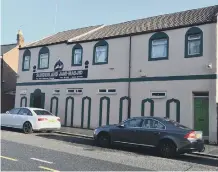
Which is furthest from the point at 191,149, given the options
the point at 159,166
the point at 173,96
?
the point at 173,96

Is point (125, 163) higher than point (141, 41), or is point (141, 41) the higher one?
point (141, 41)

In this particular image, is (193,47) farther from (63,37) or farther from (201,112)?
(63,37)

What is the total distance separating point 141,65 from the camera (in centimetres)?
1852

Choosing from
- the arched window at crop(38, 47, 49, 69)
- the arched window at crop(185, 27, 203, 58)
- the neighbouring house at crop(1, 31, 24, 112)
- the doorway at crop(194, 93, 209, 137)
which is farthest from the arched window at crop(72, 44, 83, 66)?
the neighbouring house at crop(1, 31, 24, 112)

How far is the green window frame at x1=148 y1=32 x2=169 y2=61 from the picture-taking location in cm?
1761

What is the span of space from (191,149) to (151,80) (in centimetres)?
739

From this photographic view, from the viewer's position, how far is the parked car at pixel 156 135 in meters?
11.1

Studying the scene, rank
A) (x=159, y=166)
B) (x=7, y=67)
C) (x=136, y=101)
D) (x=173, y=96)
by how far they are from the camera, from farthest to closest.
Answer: (x=7, y=67), (x=136, y=101), (x=173, y=96), (x=159, y=166)

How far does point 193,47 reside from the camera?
16609 mm

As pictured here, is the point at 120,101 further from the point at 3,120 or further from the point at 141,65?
the point at 3,120

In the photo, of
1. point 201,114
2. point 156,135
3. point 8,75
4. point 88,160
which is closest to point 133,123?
point 156,135

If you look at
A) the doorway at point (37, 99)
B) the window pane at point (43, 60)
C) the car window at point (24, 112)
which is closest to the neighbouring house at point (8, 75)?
the window pane at point (43, 60)

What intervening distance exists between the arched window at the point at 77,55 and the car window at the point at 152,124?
1036 centimetres

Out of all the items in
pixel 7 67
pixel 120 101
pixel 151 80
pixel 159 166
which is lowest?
pixel 159 166
